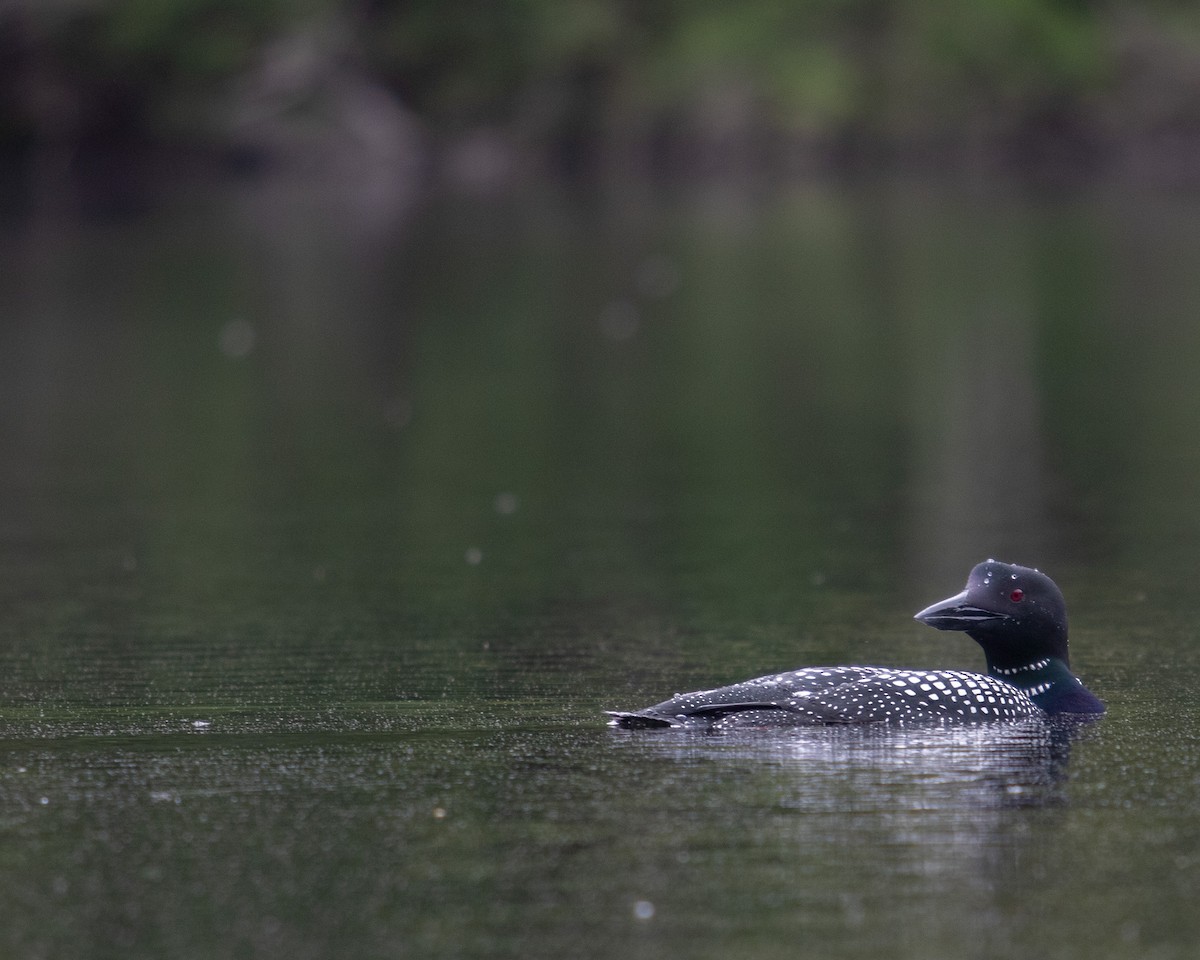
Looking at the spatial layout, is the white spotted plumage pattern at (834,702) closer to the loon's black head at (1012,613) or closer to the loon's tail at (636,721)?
the loon's tail at (636,721)

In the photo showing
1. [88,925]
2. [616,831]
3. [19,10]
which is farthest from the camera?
[19,10]

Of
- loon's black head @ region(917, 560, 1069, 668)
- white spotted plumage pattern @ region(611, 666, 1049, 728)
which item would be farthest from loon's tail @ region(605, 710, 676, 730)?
loon's black head @ region(917, 560, 1069, 668)

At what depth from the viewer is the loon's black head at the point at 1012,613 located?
22.0 ft

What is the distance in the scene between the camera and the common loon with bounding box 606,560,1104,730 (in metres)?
6.28

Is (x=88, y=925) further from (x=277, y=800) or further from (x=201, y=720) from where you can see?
(x=201, y=720)

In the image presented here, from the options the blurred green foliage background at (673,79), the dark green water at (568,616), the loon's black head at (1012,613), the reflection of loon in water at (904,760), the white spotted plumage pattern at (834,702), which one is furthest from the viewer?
the blurred green foliage background at (673,79)

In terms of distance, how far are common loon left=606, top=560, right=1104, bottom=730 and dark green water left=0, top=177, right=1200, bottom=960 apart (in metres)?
0.09

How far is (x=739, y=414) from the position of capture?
1658 centimetres

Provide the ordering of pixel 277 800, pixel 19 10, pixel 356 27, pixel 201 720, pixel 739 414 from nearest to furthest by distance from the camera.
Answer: pixel 277 800, pixel 201 720, pixel 739 414, pixel 19 10, pixel 356 27

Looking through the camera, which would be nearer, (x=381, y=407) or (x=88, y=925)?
(x=88, y=925)

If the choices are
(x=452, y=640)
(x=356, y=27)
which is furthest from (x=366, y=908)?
(x=356, y=27)

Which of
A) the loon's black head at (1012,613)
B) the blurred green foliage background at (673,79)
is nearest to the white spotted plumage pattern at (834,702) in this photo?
the loon's black head at (1012,613)

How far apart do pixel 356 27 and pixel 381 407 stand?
41.3 meters

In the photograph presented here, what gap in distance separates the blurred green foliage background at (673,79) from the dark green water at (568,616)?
95.4 feet
